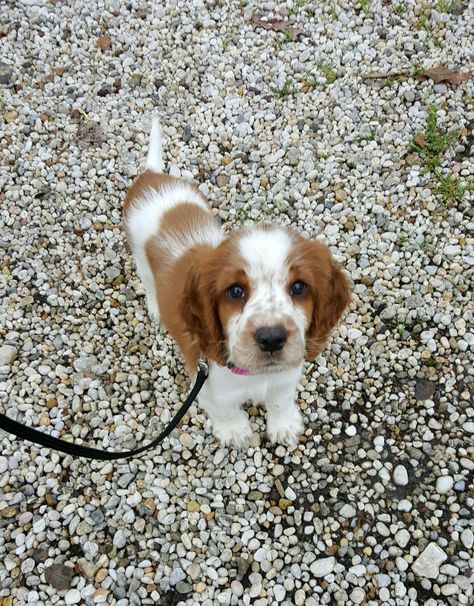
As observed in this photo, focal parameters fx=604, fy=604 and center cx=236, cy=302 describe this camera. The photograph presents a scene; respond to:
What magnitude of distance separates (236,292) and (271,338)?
34 cm

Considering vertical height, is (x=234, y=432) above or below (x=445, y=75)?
below

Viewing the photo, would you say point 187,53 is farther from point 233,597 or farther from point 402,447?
point 233,597

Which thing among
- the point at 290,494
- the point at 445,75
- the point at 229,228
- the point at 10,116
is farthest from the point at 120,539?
the point at 445,75

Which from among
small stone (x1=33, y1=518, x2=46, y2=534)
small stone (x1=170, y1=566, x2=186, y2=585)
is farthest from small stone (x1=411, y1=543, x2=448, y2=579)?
small stone (x1=33, y1=518, x2=46, y2=534)

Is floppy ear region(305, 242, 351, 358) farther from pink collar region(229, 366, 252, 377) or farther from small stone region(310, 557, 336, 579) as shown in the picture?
small stone region(310, 557, 336, 579)

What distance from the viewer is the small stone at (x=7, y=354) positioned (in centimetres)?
439

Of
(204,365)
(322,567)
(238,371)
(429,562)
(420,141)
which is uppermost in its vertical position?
(420,141)

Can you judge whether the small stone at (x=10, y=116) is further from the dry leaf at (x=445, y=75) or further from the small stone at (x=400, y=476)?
the small stone at (x=400, y=476)

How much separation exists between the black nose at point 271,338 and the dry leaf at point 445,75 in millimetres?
4075

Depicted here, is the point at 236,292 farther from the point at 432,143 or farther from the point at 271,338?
the point at 432,143

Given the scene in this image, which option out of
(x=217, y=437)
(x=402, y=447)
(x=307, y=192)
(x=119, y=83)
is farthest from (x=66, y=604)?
(x=119, y=83)

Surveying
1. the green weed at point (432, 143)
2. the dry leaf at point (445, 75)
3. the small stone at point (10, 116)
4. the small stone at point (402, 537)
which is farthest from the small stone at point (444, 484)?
the small stone at point (10, 116)

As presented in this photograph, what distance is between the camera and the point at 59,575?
3588 mm

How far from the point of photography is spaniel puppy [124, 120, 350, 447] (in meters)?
2.68
